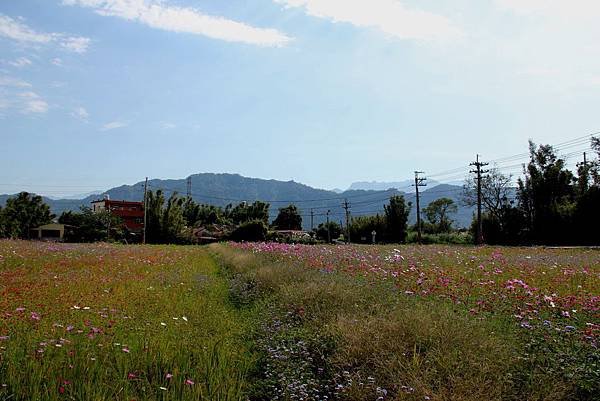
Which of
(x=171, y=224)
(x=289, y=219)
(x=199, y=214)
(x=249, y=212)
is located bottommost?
(x=171, y=224)

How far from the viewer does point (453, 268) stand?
11680 millimetres

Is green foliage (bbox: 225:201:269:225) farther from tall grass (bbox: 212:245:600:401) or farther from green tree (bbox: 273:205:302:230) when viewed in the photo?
tall grass (bbox: 212:245:600:401)

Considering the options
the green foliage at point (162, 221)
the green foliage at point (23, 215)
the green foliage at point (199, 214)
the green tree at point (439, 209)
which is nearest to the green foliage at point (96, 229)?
the green foliage at point (162, 221)

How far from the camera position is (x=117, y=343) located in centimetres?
574

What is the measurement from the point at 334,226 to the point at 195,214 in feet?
88.8

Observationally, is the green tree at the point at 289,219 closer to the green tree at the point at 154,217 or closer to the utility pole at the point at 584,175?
the green tree at the point at 154,217

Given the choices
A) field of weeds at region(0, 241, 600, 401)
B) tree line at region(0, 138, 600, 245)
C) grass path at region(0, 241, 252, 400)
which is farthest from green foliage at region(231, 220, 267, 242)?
field of weeds at region(0, 241, 600, 401)

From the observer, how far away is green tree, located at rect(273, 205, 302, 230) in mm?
104062

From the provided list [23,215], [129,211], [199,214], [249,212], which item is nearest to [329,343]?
[23,215]

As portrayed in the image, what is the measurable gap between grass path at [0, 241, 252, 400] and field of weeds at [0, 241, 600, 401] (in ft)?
0.08

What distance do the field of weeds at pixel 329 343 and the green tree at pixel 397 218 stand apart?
182 feet

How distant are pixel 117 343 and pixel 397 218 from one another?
6196cm

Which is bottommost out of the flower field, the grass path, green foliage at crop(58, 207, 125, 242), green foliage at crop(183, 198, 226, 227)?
the grass path

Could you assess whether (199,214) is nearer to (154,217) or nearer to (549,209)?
(154,217)
